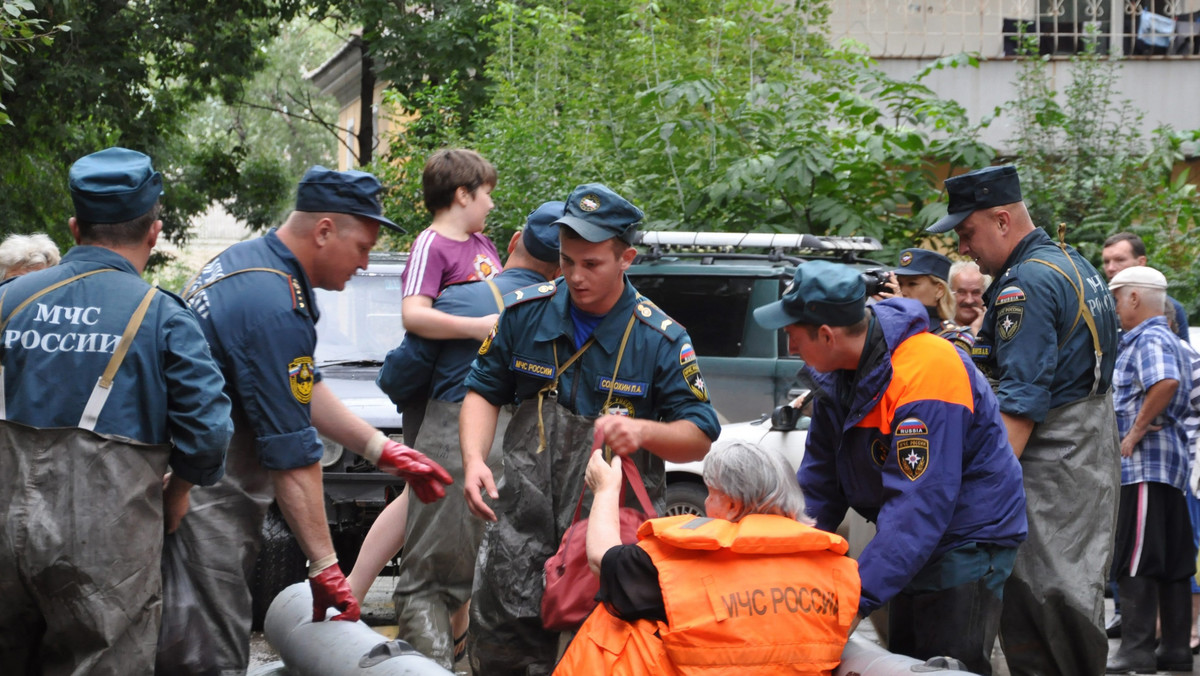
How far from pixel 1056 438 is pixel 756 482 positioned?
171 cm

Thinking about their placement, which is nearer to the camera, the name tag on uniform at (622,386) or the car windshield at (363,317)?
the name tag on uniform at (622,386)

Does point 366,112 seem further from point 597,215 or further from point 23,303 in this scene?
point 23,303

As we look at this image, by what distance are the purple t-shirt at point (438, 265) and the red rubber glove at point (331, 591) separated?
154 centimetres

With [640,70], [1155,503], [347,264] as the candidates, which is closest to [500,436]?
[347,264]

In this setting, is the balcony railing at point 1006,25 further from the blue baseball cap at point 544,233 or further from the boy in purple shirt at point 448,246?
the blue baseball cap at point 544,233

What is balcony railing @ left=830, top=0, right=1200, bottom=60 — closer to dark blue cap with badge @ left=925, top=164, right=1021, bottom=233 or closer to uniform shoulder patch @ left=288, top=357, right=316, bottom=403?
dark blue cap with badge @ left=925, top=164, right=1021, bottom=233

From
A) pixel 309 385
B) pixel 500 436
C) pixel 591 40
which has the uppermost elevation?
pixel 591 40

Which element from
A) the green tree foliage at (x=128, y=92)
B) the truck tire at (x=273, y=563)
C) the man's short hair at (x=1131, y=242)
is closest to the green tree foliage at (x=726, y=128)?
the man's short hair at (x=1131, y=242)

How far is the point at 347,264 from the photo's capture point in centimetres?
418

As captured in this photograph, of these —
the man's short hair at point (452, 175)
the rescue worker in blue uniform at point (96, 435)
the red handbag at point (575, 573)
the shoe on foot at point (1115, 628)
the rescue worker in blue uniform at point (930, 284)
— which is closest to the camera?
the rescue worker in blue uniform at point (96, 435)

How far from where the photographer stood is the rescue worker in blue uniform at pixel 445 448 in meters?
5.25

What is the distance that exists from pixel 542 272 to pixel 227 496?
6.04 feet

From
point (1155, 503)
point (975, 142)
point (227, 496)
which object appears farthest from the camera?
point (975, 142)

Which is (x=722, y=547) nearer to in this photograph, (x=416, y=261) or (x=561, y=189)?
(x=416, y=261)
